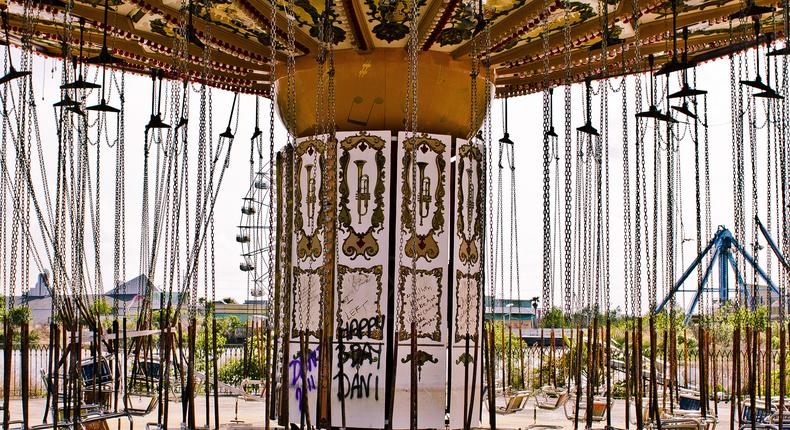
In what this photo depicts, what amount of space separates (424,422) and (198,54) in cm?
463

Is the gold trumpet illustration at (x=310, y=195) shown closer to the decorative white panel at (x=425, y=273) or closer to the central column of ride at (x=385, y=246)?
the central column of ride at (x=385, y=246)

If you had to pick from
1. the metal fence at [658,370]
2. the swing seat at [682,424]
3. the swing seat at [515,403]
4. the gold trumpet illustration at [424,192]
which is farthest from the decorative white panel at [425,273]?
the metal fence at [658,370]

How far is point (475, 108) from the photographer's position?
1013 cm

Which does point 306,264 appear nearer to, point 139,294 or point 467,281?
point 467,281

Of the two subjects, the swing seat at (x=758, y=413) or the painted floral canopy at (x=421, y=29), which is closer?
the swing seat at (x=758, y=413)

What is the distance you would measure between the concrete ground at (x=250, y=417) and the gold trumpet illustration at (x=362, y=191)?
2922 mm

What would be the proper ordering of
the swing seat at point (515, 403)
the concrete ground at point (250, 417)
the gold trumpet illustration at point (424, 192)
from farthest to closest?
the concrete ground at point (250, 417), the swing seat at point (515, 403), the gold trumpet illustration at point (424, 192)

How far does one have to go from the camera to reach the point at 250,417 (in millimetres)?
12648

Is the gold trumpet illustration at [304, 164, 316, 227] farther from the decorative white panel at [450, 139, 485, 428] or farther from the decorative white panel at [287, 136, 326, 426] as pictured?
the decorative white panel at [450, 139, 485, 428]

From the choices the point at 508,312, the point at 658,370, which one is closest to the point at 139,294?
the point at 658,370

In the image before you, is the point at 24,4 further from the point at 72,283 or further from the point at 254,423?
the point at 254,423

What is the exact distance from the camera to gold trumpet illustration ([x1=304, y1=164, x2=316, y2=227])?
10.2 m

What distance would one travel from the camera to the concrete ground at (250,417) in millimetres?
11623

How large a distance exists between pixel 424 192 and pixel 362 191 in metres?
0.63
